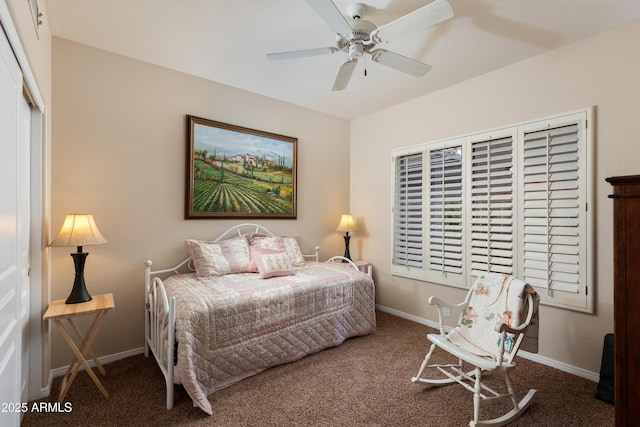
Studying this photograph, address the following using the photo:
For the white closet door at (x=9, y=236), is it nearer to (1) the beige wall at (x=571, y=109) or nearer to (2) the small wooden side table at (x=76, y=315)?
(2) the small wooden side table at (x=76, y=315)

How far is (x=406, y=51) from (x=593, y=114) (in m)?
1.60

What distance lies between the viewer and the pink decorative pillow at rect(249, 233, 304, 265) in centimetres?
340

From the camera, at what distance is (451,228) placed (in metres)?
3.34

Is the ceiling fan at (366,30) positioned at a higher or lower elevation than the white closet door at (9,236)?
higher

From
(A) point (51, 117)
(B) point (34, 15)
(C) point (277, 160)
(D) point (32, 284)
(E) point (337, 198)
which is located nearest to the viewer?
(B) point (34, 15)

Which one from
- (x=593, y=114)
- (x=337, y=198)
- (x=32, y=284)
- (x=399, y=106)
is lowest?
(x=32, y=284)

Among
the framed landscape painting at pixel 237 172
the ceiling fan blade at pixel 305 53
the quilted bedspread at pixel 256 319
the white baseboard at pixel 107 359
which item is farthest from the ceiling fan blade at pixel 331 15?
the white baseboard at pixel 107 359

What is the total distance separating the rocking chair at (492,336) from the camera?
75.1 inches

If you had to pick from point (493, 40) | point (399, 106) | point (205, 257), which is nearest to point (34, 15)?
point (205, 257)

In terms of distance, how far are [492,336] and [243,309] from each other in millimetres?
1899

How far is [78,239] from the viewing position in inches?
85.2

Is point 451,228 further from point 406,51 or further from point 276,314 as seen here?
point 276,314

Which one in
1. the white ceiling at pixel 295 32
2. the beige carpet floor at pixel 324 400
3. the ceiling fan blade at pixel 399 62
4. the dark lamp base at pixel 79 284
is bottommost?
the beige carpet floor at pixel 324 400

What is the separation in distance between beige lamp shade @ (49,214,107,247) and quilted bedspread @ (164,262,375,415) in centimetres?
71
